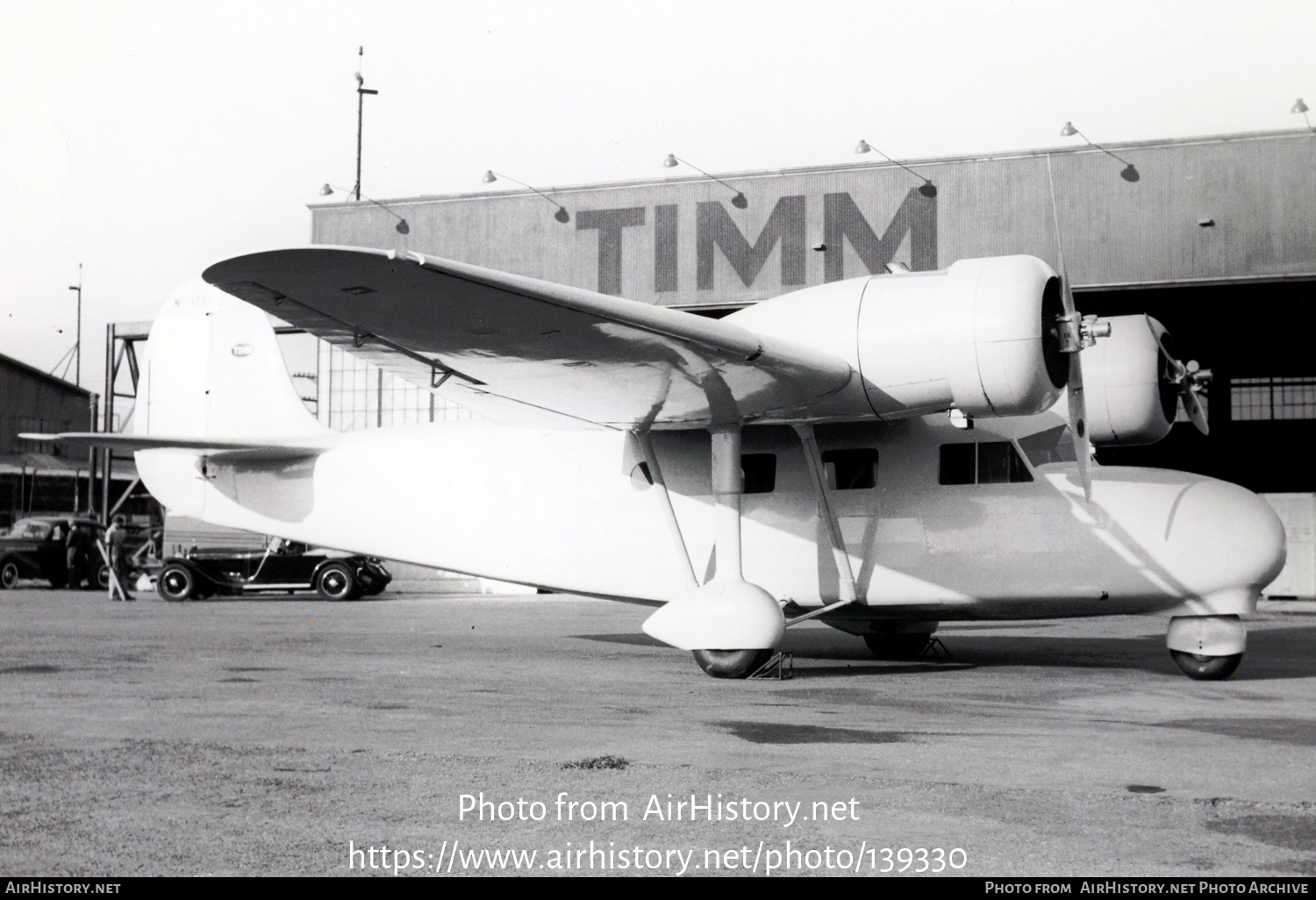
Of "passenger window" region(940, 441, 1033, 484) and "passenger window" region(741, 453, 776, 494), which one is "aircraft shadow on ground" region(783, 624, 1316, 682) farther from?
"passenger window" region(940, 441, 1033, 484)

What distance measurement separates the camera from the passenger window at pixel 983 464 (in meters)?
10.3

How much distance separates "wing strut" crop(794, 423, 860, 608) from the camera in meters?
10.5

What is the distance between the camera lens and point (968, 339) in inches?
347

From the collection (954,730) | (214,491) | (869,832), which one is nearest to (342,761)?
(869,832)

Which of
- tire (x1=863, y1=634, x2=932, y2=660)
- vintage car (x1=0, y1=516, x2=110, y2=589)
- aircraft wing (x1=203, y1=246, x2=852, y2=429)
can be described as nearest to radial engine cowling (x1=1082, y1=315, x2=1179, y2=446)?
tire (x1=863, y1=634, x2=932, y2=660)


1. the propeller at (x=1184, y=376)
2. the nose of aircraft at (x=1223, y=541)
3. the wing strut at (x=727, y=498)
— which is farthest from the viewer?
the propeller at (x=1184, y=376)

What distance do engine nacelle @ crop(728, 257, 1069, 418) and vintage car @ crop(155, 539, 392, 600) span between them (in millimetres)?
16619

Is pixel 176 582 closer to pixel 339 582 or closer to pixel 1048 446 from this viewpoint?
pixel 339 582

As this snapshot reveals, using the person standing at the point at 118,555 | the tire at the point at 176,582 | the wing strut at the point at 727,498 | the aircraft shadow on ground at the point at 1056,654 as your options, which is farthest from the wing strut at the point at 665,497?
the person standing at the point at 118,555

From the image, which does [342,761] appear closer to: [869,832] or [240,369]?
[869,832]

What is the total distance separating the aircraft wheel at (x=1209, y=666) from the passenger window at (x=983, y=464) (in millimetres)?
1931

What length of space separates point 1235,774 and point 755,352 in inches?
168

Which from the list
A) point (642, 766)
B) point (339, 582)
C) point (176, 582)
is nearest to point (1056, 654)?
point (642, 766)

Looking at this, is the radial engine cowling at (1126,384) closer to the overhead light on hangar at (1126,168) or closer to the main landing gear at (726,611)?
the main landing gear at (726,611)
